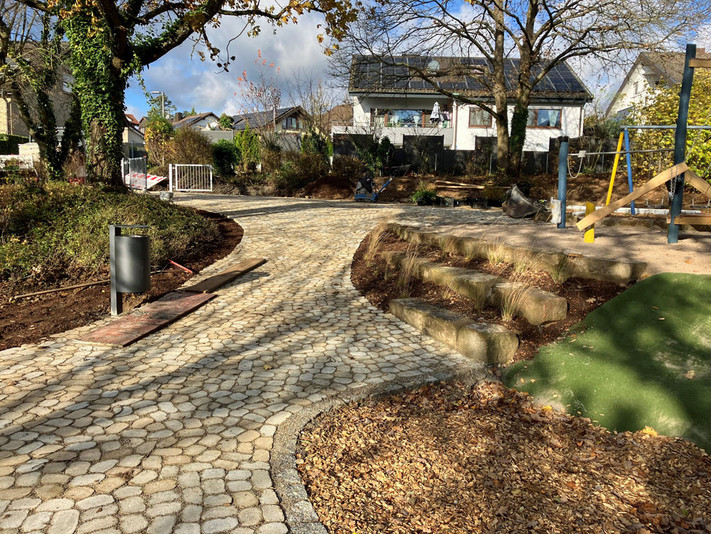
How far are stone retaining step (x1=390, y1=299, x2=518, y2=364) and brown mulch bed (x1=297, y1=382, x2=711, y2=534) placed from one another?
71cm

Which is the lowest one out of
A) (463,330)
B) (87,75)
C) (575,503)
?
(575,503)

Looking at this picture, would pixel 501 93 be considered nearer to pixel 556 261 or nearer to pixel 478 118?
pixel 478 118

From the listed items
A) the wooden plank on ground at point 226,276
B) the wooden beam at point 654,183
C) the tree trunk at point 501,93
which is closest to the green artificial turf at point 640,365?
the wooden beam at point 654,183

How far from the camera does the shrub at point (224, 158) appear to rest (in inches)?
935

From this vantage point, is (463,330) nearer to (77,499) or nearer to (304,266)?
(77,499)

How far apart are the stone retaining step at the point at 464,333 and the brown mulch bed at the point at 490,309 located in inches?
4.9

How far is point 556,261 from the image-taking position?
5.01 metres

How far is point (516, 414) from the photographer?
3354 mm

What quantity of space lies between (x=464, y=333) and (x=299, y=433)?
185 centimetres

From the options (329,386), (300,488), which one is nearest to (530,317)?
(329,386)

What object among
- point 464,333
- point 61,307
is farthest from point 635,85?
point 61,307

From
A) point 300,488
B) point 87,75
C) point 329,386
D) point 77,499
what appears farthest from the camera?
point 87,75

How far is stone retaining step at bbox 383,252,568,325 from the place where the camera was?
14.1 ft

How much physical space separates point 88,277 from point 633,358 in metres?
6.24
